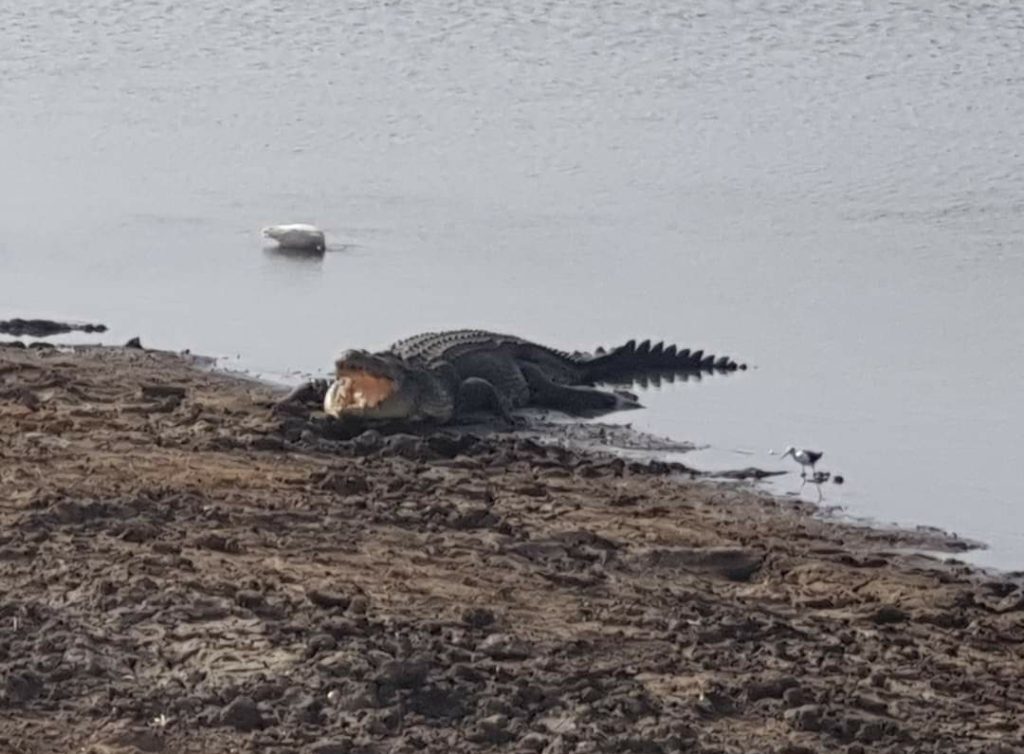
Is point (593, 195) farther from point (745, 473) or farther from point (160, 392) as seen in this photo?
point (745, 473)

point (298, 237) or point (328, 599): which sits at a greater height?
point (298, 237)

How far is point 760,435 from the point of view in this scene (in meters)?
8.96

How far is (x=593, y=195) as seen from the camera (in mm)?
14203

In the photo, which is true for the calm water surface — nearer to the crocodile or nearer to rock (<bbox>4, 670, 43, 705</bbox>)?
the crocodile

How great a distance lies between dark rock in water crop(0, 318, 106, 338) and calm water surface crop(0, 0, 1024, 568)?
20 centimetres

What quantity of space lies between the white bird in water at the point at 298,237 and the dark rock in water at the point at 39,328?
1923 mm

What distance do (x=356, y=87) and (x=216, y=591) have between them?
1262 cm

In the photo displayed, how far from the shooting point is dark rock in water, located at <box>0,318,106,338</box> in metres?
10.3

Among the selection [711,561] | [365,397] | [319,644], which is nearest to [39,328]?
[365,397]

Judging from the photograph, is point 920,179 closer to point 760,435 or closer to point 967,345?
point 967,345

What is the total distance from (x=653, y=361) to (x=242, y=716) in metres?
5.31

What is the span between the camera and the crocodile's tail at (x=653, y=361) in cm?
1010

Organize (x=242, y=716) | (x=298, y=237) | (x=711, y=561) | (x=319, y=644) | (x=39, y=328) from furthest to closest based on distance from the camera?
(x=298, y=237) → (x=39, y=328) → (x=711, y=561) → (x=319, y=644) → (x=242, y=716)

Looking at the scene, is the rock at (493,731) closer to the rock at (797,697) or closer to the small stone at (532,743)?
the small stone at (532,743)
